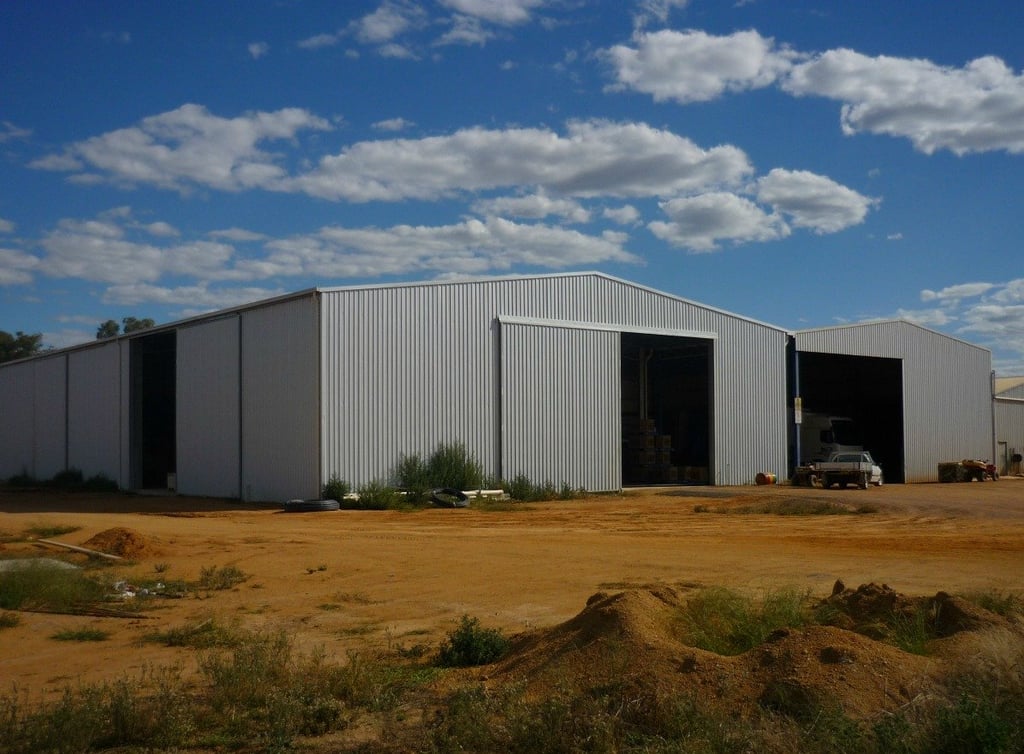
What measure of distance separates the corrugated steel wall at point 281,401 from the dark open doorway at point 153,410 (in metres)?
7.46

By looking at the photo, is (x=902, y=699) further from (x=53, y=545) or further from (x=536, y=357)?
(x=536, y=357)

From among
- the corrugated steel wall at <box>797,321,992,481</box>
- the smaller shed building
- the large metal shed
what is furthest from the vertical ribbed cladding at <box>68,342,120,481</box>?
the smaller shed building

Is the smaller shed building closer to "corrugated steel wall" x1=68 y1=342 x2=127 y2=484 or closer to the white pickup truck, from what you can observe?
the white pickup truck

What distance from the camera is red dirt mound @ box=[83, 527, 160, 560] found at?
1694 centimetres

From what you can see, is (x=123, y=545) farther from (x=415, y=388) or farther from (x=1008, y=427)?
(x=1008, y=427)

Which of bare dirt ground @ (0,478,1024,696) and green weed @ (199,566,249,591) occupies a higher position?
green weed @ (199,566,249,591)

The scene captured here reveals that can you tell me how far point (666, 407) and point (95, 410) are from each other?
26.7 metres

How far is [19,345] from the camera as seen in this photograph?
104 m

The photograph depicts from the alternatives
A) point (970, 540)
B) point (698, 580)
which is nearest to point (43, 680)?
point (698, 580)

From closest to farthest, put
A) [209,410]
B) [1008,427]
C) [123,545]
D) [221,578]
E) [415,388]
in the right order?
[221,578] → [123,545] → [415,388] → [209,410] → [1008,427]

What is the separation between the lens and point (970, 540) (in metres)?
19.4

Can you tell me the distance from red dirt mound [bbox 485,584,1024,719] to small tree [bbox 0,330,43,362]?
349 ft

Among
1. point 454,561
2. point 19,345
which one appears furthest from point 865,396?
point 19,345

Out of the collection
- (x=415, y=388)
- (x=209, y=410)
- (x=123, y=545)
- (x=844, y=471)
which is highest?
(x=415, y=388)
